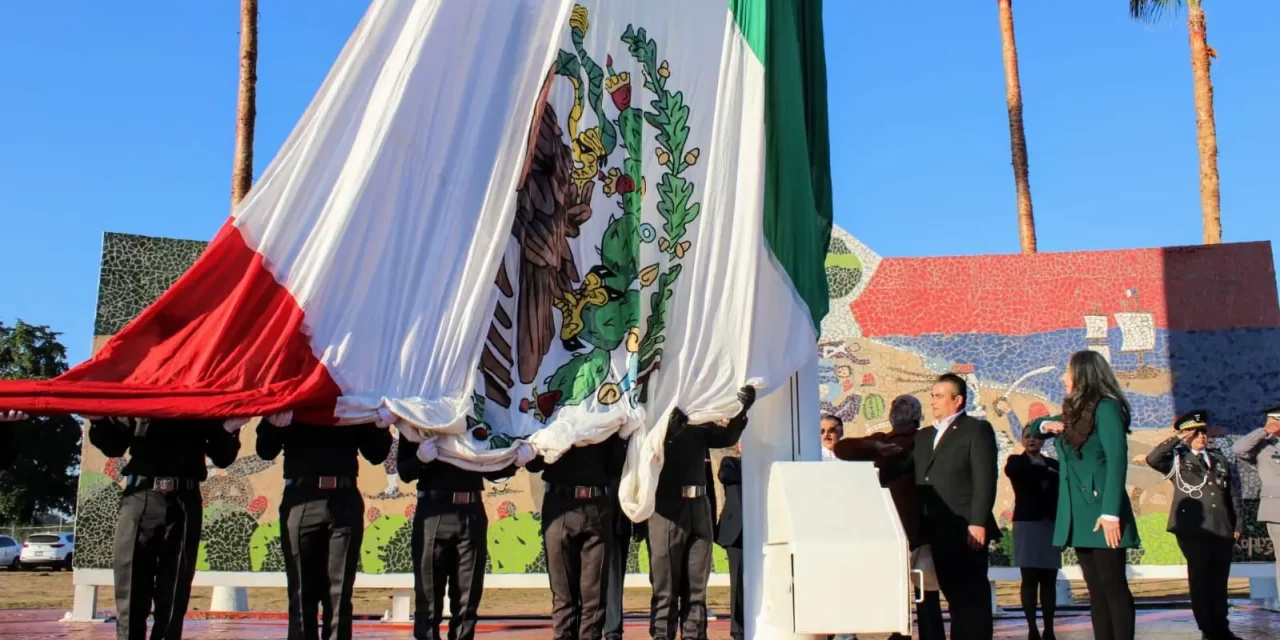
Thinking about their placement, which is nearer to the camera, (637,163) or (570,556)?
(570,556)

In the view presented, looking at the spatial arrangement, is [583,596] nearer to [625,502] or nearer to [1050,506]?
[625,502]

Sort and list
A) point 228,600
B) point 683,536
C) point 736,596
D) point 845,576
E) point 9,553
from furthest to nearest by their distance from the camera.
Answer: point 9,553, point 228,600, point 736,596, point 683,536, point 845,576

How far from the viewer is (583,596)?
18.2 feet

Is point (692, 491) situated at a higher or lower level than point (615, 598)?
higher

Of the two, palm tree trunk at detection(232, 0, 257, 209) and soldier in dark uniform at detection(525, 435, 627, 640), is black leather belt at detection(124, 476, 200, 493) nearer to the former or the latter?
soldier in dark uniform at detection(525, 435, 627, 640)

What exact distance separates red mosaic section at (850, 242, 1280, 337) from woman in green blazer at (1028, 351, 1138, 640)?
16.4ft

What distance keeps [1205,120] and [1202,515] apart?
30.5 ft

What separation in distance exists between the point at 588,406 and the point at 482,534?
0.95 metres

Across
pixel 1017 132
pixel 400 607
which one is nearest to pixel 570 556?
pixel 400 607

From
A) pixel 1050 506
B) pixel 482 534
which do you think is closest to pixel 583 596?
pixel 482 534

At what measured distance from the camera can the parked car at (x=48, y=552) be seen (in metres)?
22.4

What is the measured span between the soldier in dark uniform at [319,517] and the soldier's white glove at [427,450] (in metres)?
0.52

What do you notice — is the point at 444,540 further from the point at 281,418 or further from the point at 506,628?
the point at 506,628

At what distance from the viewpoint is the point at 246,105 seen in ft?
39.2
